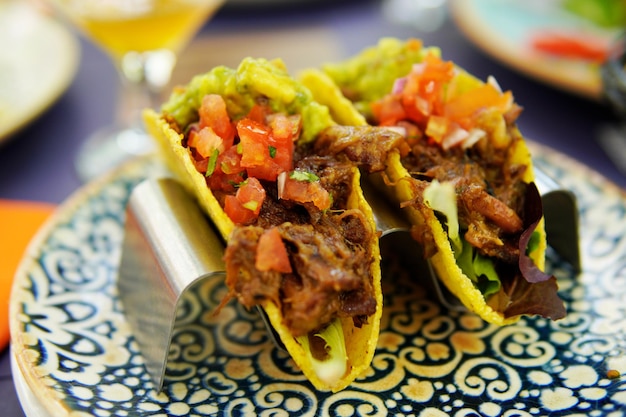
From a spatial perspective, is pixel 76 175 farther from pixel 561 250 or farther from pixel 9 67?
pixel 561 250

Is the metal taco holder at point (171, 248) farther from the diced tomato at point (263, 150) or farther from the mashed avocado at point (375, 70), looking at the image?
the mashed avocado at point (375, 70)

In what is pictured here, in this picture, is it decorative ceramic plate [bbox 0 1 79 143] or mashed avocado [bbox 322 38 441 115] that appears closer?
mashed avocado [bbox 322 38 441 115]

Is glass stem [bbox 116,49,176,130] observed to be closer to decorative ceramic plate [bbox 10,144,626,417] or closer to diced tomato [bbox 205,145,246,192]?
decorative ceramic plate [bbox 10,144,626,417]

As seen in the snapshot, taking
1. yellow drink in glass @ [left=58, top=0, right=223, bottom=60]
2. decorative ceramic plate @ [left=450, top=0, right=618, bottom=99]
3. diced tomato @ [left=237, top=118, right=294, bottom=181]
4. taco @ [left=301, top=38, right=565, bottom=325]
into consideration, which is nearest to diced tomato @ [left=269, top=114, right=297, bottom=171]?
diced tomato @ [left=237, top=118, right=294, bottom=181]

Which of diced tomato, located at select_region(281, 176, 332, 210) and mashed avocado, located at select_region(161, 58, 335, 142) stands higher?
mashed avocado, located at select_region(161, 58, 335, 142)

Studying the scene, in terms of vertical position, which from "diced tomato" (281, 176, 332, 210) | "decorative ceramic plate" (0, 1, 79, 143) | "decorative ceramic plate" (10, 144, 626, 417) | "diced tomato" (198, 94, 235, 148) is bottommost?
"decorative ceramic plate" (10, 144, 626, 417)
